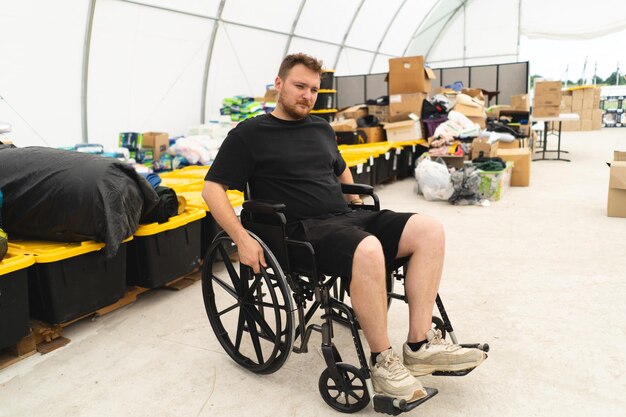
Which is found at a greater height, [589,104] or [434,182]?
[589,104]

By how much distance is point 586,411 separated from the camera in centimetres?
154

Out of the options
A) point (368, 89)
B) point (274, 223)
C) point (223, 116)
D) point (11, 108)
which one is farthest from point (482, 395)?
point (368, 89)

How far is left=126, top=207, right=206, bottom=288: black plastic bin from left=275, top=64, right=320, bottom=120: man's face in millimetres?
1040

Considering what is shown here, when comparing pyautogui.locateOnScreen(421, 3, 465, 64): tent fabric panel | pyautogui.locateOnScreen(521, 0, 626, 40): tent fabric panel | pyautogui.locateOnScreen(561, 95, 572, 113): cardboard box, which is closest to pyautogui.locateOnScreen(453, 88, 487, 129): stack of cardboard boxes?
pyautogui.locateOnScreen(561, 95, 572, 113): cardboard box

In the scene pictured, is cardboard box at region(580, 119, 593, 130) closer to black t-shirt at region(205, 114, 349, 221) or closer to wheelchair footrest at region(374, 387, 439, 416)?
black t-shirt at region(205, 114, 349, 221)

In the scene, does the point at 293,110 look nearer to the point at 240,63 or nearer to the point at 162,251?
the point at 162,251

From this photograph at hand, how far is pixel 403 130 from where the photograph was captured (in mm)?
6512

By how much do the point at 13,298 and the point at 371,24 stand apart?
34.6ft

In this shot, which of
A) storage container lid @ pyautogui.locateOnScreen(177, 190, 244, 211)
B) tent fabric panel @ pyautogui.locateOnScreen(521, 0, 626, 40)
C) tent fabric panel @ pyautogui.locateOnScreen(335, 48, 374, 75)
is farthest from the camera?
tent fabric panel @ pyautogui.locateOnScreen(521, 0, 626, 40)

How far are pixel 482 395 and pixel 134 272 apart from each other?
173 cm

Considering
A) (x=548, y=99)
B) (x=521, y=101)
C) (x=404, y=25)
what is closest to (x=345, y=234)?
(x=548, y=99)

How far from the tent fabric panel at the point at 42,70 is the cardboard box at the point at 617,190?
503 cm

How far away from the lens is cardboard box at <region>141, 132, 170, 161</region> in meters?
5.54

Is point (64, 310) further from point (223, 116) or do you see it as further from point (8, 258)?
point (223, 116)
